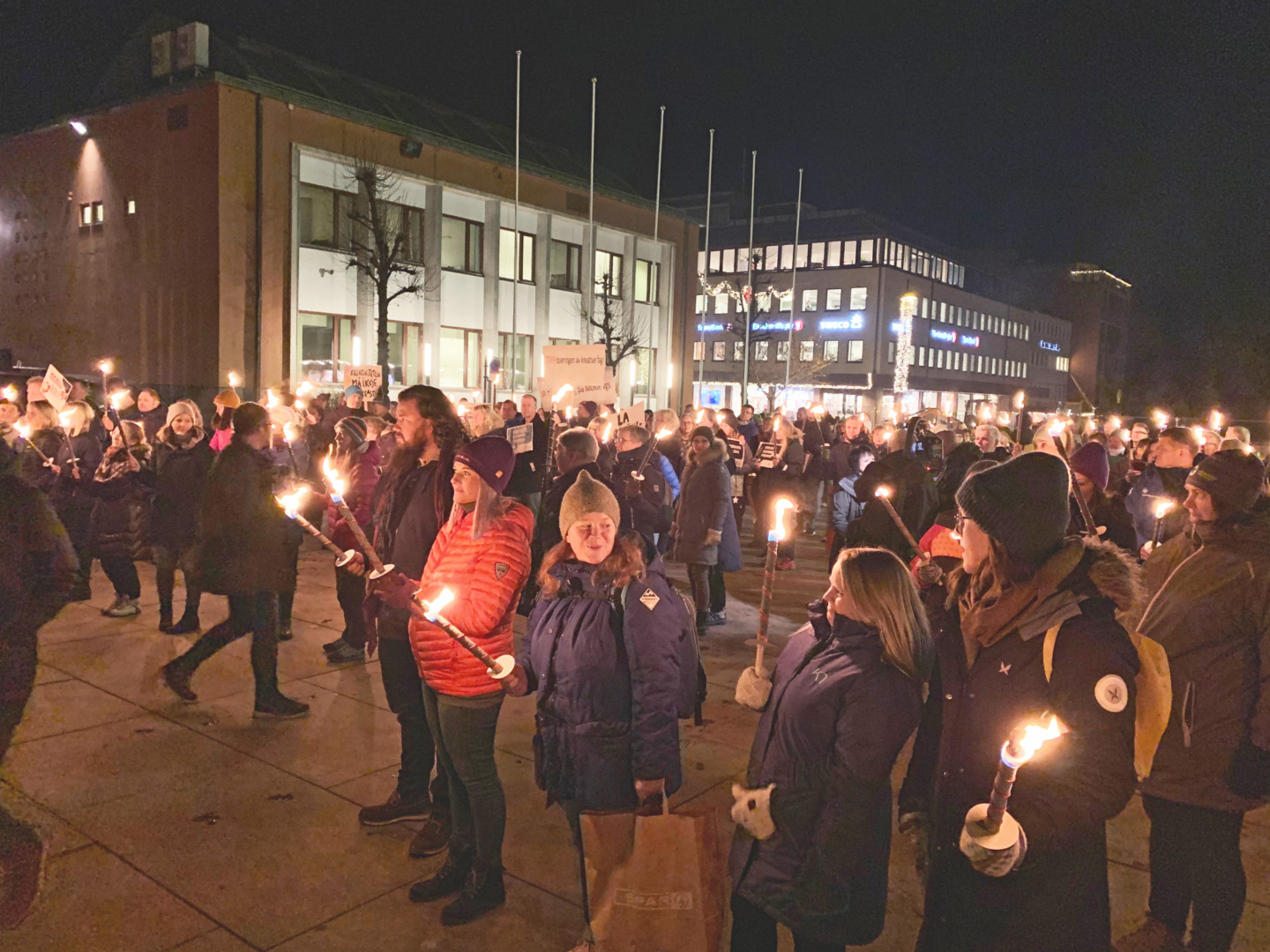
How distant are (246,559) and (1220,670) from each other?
5590 mm

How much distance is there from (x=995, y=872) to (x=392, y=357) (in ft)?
96.4

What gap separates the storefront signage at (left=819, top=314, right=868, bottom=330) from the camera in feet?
231

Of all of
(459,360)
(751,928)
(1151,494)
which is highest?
(459,360)

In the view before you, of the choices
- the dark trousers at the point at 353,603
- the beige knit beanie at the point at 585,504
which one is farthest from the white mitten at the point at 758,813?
the dark trousers at the point at 353,603

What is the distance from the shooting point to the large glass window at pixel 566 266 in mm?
35438

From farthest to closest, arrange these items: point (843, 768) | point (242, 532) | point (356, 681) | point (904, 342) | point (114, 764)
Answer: point (904, 342) < point (356, 681) < point (242, 532) < point (114, 764) < point (843, 768)

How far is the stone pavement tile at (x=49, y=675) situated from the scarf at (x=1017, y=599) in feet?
21.8

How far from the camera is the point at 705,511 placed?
8477mm

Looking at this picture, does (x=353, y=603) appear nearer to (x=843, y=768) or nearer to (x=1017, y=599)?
(x=843, y=768)

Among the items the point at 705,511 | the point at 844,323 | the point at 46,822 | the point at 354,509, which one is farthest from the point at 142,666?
A: the point at 844,323

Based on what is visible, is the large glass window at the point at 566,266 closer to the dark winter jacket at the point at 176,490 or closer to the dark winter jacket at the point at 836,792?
the dark winter jacket at the point at 176,490

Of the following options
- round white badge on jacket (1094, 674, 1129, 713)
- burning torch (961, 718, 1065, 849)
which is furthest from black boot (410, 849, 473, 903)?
round white badge on jacket (1094, 674, 1129, 713)

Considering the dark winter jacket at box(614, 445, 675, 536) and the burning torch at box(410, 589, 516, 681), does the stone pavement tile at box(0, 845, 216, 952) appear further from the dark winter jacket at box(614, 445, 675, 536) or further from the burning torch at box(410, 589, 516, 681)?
the dark winter jacket at box(614, 445, 675, 536)

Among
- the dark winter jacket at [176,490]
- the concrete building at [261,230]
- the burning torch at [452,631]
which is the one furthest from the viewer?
the concrete building at [261,230]
